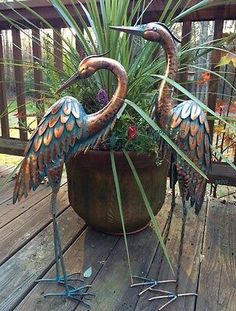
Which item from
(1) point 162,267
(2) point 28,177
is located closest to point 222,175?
(1) point 162,267

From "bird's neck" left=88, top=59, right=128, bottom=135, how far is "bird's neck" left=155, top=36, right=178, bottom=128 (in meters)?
0.11

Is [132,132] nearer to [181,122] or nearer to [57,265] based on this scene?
[181,122]

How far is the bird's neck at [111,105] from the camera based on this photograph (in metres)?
0.95

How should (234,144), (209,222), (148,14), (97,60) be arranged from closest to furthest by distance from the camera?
(97,60), (209,222), (148,14), (234,144)

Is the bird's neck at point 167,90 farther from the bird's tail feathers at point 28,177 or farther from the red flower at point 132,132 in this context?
the bird's tail feathers at point 28,177

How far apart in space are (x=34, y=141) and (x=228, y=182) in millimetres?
1172

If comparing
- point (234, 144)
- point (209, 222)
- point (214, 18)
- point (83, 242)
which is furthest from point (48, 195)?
point (214, 18)

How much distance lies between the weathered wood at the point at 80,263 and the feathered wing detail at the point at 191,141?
48cm

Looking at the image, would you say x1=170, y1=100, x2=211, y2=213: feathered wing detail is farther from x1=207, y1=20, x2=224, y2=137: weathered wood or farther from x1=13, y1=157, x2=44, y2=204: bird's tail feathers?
x1=207, y1=20, x2=224, y2=137: weathered wood

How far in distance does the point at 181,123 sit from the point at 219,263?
625mm

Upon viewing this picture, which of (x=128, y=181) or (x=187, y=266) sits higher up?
(x=128, y=181)

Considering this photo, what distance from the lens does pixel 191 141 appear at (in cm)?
94

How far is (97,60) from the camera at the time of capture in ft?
3.12

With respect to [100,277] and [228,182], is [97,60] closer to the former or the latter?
[100,277]
